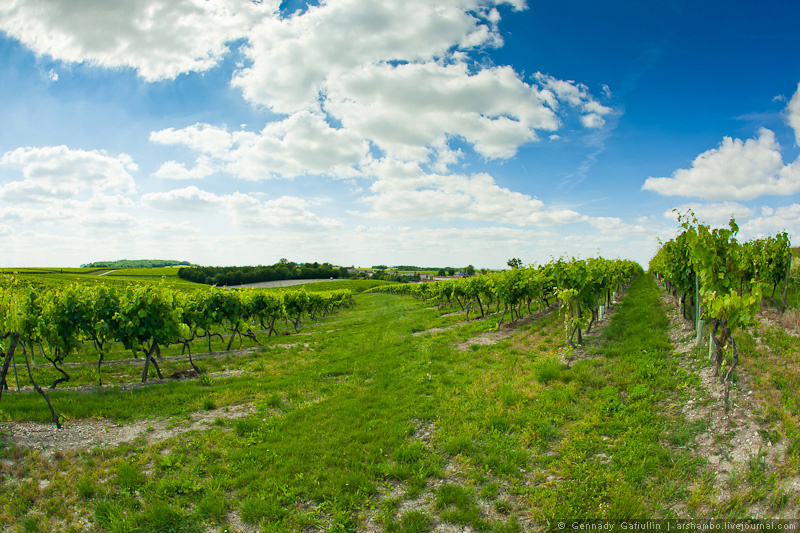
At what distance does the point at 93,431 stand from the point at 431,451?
266 inches

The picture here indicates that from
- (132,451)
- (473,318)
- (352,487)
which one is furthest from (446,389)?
(473,318)

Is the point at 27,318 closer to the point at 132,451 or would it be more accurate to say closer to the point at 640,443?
the point at 132,451

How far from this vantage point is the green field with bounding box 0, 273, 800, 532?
451 cm

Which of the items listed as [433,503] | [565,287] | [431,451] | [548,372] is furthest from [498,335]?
[433,503]

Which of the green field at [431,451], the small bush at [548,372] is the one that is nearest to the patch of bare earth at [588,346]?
the green field at [431,451]

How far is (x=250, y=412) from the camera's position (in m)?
8.34

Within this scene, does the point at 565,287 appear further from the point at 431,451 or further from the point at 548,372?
the point at 431,451

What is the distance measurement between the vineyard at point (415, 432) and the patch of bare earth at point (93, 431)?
0.05 metres

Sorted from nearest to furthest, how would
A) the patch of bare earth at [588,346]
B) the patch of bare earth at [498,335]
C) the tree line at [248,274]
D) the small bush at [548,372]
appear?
the small bush at [548,372] < the patch of bare earth at [588,346] < the patch of bare earth at [498,335] < the tree line at [248,274]

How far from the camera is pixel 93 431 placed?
715 centimetres

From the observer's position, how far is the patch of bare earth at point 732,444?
13.7 feet

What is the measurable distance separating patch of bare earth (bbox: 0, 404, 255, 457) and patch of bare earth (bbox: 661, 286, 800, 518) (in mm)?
8447

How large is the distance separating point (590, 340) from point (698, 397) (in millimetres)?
5633

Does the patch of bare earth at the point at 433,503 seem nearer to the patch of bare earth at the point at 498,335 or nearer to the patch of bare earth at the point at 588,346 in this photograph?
the patch of bare earth at the point at 588,346
